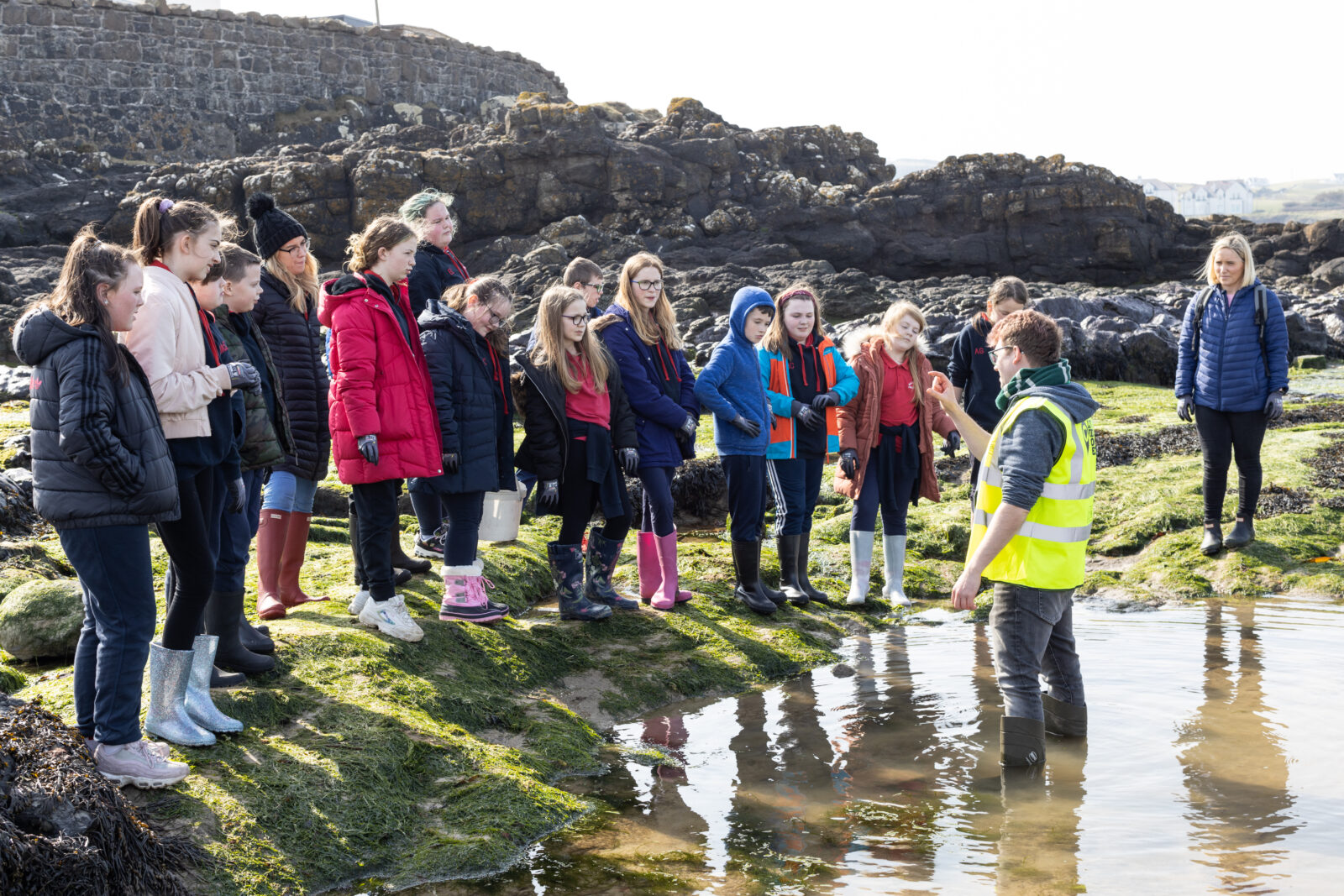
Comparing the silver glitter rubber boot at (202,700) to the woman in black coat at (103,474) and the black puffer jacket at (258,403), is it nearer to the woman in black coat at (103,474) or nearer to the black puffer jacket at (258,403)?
the woman in black coat at (103,474)

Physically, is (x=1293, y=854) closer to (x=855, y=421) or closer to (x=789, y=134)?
(x=855, y=421)

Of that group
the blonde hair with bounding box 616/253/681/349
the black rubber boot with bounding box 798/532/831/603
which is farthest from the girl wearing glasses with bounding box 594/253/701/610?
the black rubber boot with bounding box 798/532/831/603

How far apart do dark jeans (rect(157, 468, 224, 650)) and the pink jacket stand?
0.24m

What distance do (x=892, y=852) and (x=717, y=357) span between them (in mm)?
3841

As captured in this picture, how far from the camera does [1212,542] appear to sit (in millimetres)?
8602

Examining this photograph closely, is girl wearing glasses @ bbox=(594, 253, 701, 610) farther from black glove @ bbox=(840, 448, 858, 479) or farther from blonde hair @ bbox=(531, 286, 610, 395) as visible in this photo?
black glove @ bbox=(840, 448, 858, 479)

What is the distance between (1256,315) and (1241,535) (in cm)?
173

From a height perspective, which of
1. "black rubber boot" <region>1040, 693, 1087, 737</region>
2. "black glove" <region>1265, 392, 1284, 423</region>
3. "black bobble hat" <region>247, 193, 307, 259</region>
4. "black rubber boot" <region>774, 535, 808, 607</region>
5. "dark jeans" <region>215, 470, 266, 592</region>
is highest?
"black bobble hat" <region>247, 193, 307, 259</region>

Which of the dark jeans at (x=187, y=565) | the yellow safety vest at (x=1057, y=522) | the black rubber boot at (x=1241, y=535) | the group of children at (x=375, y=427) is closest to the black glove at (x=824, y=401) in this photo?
the group of children at (x=375, y=427)

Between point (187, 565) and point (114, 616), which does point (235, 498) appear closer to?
point (187, 565)

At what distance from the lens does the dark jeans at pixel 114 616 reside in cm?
378

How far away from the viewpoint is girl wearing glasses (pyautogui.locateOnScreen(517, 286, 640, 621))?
21.4 feet

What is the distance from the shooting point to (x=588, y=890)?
12.6 ft

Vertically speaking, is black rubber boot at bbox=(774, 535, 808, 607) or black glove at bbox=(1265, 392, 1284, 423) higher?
black glove at bbox=(1265, 392, 1284, 423)
